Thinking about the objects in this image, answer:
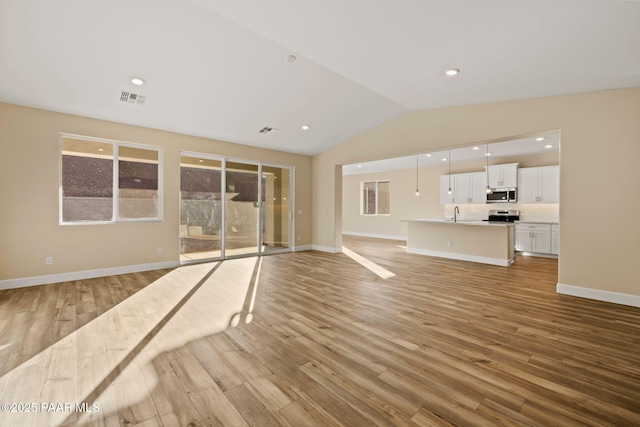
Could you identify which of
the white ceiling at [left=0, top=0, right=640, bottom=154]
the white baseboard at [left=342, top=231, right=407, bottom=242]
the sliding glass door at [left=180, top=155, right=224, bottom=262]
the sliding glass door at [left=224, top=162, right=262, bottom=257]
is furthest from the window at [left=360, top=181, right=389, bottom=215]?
the sliding glass door at [left=180, top=155, right=224, bottom=262]

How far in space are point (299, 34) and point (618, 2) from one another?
2717 millimetres

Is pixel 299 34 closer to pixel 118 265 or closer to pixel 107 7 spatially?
pixel 107 7

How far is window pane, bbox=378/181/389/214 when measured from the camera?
11.4 metres

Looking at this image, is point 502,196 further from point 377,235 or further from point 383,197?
point 377,235

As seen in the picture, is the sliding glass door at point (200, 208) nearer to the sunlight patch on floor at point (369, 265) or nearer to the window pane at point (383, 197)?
the sunlight patch on floor at point (369, 265)

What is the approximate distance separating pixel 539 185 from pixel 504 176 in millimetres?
851

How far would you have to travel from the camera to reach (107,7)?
2.67 m

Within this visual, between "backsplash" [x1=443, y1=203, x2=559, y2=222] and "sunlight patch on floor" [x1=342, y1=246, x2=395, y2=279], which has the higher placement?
"backsplash" [x1=443, y1=203, x2=559, y2=222]

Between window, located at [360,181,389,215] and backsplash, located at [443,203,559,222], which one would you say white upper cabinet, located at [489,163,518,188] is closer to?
backsplash, located at [443,203,559,222]

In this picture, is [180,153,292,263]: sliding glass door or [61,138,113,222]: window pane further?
[180,153,292,263]: sliding glass door

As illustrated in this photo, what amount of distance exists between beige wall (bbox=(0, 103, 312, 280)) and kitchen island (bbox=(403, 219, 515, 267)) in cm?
614

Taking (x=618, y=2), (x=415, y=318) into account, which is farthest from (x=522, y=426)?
(x=618, y=2)

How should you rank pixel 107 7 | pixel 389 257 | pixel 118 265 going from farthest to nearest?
1. pixel 389 257
2. pixel 118 265
3. pixel 107 7

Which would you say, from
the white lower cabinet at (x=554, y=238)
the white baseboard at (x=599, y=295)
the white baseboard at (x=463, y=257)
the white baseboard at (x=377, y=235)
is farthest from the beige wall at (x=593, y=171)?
the white baseboard at (x=377, y=235)
